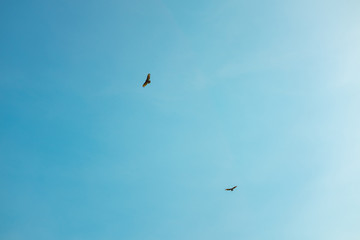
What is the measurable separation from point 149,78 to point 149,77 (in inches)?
26.4

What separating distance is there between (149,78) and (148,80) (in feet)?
1.94

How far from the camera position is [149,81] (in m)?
49.9

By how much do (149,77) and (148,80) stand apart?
1.17 m

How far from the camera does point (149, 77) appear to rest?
48625 mm

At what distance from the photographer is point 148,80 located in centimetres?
4962

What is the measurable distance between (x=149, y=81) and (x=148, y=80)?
0.40 metres

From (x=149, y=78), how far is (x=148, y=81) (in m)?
0.82

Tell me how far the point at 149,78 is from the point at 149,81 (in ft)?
2.86

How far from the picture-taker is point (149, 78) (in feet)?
162

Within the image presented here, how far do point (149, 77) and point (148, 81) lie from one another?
1.38 m

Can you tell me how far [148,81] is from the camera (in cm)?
4975
